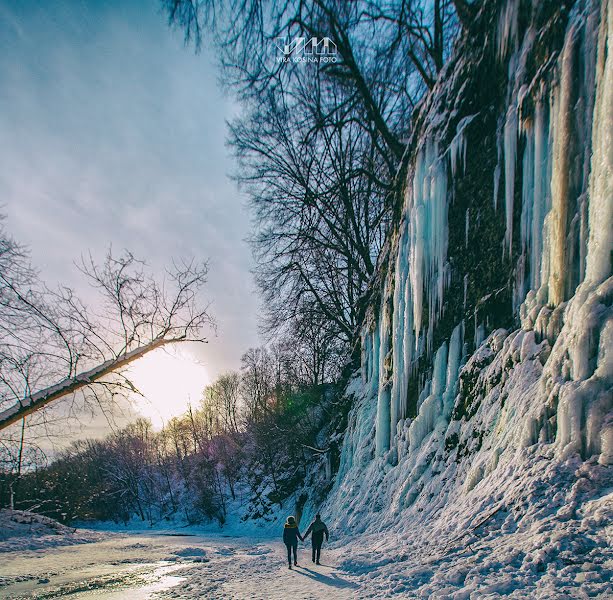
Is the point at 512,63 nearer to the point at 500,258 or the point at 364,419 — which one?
the point at 500,258

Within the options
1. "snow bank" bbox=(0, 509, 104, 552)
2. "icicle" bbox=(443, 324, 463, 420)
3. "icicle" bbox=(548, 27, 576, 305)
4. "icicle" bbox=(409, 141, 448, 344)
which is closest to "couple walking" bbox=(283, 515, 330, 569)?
"icicle" bbox=(443, 324, 463, 420)

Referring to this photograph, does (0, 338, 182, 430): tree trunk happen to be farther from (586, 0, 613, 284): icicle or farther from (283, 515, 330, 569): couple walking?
(586, 0, 613, 284): icicle

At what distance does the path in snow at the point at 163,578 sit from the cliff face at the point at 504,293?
4.84 ft

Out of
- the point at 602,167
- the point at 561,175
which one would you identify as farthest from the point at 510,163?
the point at 602,167

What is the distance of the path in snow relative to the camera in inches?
186

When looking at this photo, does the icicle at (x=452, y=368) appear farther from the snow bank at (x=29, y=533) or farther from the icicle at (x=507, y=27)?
the snow bank at (x=29, y=533)

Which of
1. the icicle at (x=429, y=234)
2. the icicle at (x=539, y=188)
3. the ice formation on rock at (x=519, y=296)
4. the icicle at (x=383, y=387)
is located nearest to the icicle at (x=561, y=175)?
the ice formation on rock at (x=519, y=296)

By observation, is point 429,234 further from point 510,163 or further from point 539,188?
point 539,188

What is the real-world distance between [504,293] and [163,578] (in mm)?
7356

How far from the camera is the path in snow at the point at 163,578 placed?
186 inches

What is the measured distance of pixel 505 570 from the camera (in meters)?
3.06

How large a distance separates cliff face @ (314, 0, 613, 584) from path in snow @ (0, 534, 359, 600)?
1.47 meters

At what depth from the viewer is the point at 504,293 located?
19.2 ft

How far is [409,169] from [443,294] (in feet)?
12.6
